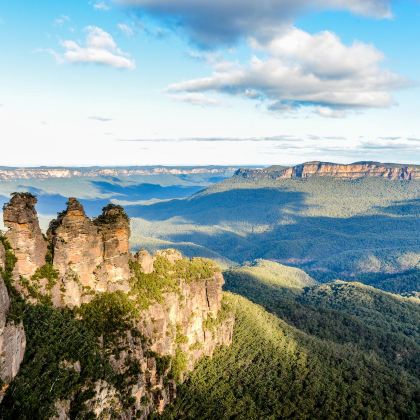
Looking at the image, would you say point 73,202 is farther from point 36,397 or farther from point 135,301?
point 36,397

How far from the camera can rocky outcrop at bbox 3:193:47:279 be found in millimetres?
50562

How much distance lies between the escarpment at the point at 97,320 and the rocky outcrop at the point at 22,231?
4.9 inches

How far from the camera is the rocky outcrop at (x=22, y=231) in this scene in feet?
166

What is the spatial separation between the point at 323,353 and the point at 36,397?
2515 inches

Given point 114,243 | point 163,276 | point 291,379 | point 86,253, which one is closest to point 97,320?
point 86,253

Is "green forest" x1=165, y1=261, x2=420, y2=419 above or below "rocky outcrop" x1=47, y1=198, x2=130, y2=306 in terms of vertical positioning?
below

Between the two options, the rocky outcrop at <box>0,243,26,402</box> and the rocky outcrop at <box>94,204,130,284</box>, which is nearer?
the rocky outcrop at <box>0,243,26,402</box>

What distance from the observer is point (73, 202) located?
56500 millimetres

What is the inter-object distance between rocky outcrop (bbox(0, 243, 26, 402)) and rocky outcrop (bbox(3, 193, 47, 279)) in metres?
8.46

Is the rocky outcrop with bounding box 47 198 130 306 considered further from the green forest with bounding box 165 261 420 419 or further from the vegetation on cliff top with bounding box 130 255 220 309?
the green forest with bounding box 165 261 420 419

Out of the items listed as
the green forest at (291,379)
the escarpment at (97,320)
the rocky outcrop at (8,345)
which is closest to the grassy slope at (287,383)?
the green forest at (291,379)

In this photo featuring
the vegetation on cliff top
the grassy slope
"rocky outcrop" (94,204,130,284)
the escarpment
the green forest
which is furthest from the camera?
the green forest

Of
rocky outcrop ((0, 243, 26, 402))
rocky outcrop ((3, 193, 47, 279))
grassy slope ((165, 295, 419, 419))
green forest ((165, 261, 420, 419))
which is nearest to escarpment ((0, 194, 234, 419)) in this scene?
rocky outcrop ((3, 193, 47, 279))

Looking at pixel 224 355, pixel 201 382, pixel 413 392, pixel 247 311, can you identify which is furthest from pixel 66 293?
pixel 413 392
